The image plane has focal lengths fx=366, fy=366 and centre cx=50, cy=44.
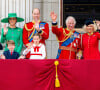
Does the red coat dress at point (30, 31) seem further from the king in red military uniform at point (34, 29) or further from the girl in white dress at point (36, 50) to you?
the girl in white dress at point (36, 50)

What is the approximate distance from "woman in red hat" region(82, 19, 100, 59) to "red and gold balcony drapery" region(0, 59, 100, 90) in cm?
110

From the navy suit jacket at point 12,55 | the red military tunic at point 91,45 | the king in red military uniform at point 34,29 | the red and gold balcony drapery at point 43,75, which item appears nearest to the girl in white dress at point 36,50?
the navy suit jacket at point 12,55

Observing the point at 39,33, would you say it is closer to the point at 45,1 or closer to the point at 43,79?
the point at 43,79

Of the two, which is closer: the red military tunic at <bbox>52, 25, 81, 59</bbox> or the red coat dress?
the red military tunic at <bbox>52, 25, 81, 59</bbox>

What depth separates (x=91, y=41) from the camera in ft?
24.1

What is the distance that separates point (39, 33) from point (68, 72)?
1.38 metres

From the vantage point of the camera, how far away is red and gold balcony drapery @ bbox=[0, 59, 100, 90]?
20.5 ft

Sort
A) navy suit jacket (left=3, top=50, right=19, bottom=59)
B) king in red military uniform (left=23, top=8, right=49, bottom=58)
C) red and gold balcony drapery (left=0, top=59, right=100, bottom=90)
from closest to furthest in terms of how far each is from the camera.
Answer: red and gold balcony drapery (left=0, top=59, right=100, bottom=90) < navy suit jacket (left=3, top=50, right=19, bottom=59) < king in red military uniform (left=23, top=8, right=49, bottom=58)

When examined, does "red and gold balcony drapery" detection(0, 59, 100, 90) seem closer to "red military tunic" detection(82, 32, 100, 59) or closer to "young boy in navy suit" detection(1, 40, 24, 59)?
"young boy in navy suit" detection(1, 40, 24, 59)

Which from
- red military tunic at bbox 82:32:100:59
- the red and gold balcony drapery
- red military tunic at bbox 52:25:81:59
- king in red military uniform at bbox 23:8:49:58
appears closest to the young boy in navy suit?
king in red military uniform at bbox 23:8:49:58

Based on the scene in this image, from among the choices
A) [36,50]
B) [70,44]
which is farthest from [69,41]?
[36,50]

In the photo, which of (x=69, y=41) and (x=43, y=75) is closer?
(x=43, y=75)

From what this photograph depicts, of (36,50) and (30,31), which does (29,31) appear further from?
(36,50)

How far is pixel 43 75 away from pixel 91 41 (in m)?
1.55
